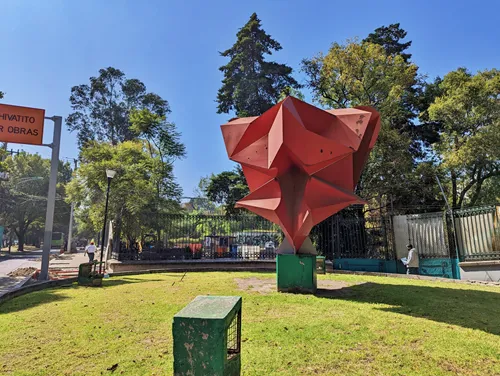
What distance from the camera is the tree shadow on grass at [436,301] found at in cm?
612

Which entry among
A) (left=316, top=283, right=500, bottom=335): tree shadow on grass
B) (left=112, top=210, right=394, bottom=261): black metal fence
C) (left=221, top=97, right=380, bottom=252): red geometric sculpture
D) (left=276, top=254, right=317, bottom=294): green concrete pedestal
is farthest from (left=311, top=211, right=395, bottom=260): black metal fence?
(left=276, top=254, right=317, bottom=294): green concrete pedestal

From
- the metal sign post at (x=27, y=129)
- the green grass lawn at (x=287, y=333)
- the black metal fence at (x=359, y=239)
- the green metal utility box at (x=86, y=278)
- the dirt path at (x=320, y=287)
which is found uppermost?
the metal sign post at (x=27, y=129)

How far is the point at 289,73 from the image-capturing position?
3059 centimetres

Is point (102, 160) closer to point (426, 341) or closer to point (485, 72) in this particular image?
point (426, 341)

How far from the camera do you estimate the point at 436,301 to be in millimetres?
7688

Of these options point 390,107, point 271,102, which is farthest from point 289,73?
point 390,107

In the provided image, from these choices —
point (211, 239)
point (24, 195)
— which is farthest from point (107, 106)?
point (211, 239)

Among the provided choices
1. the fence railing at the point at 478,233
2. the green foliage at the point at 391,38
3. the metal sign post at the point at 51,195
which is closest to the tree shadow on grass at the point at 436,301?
the fence railing at the point at 478,233

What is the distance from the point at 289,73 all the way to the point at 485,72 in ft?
50.6

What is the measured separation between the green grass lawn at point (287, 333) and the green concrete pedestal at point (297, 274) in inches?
18.5

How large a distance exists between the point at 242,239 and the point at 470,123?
15.9m

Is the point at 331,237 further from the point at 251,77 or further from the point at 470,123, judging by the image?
the point at 251,77

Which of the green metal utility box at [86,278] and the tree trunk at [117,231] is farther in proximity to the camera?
the tree trunk at [117,231]

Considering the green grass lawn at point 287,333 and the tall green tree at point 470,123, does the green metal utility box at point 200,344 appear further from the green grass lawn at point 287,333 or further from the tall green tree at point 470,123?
the tall green tree at point 470,123
